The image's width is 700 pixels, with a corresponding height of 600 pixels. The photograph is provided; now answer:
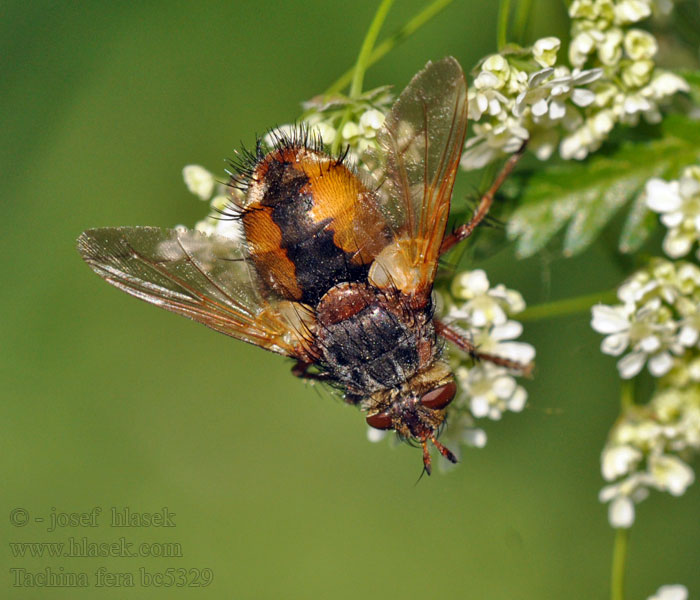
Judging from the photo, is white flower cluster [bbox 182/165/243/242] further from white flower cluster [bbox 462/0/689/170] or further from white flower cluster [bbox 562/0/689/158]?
white flower cluster [bbox 562/0/689/158]

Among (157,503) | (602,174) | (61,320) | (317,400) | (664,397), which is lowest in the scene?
(157,503)

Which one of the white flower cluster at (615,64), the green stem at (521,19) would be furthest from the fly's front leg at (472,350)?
the green stem at (521,19)

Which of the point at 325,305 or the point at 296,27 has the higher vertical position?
the point at 296,27

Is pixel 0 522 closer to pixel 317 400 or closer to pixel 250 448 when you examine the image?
pixel 250 448

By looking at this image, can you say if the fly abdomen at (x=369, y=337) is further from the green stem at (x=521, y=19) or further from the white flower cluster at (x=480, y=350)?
the green stem at (x=521, y=19)

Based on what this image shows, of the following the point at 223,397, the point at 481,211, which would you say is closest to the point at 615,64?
the point at 481,211

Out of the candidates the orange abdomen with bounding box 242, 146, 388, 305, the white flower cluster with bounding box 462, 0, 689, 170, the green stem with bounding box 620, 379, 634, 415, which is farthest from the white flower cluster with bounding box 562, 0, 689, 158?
the green stem with bounding box 620, 379, 634, 415

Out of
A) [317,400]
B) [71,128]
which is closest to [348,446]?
[317,400]
